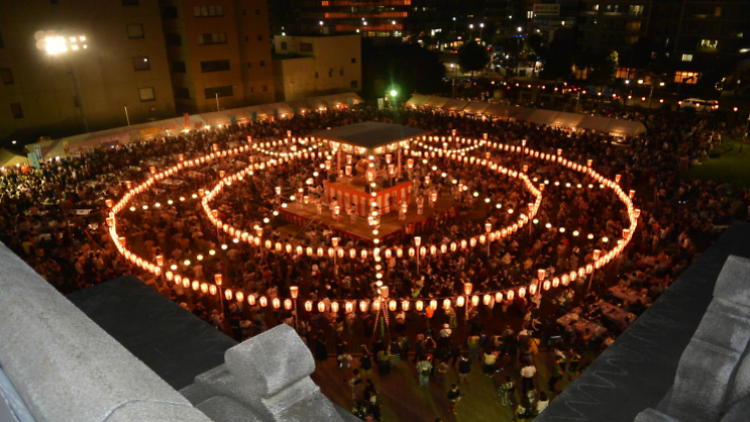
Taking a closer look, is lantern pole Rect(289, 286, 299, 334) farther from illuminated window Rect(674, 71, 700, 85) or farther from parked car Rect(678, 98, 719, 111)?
illuminated window Rect(674, 71, 700, 85)

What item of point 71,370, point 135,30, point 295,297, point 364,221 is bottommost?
point 364,221

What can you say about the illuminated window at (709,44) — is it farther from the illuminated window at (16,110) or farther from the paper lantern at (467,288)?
the illuminated window at (16,110)

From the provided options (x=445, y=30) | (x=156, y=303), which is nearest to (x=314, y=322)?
(x=156, y=303)

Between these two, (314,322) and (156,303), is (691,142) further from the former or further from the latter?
(156,303)

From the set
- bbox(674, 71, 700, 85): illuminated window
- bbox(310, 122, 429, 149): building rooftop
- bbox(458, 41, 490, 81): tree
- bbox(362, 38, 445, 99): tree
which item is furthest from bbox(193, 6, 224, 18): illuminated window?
bbox(674, 71, 700, 85): illuminated window

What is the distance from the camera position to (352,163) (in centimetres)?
2686

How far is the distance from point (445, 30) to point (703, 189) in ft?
299

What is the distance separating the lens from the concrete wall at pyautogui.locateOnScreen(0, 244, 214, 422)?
180 centimetres

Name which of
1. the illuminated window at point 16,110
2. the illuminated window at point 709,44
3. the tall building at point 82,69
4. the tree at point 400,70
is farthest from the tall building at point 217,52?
the illuminated window at point 709,44

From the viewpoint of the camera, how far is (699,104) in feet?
151

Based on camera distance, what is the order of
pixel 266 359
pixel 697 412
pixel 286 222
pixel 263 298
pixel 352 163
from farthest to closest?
pixel 352 163
pixel 286 222
pixel 263 298
pixel 697 412
pixel 266 359

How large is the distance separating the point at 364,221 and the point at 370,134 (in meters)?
4.32

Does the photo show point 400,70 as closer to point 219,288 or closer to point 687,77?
point 687,77

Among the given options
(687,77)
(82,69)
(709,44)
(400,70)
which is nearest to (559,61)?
(687,77)
